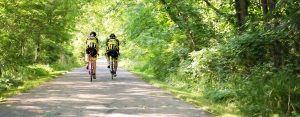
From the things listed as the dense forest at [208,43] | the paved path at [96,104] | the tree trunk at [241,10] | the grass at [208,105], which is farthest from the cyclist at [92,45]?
the tree trunk at [241,10]

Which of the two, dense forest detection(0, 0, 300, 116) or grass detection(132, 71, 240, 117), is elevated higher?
dense forest detection(0, 0, 300, 116)

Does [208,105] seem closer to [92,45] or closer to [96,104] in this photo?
[96,104]

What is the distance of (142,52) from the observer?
2292 centimetres

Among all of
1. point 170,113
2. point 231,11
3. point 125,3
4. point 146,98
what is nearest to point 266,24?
point 170,113

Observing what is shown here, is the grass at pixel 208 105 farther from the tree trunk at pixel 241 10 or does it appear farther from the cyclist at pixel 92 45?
the cyclist at pixel 92 45

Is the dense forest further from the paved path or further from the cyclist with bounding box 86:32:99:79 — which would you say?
the cyclist with bounding box 86:32:99:79

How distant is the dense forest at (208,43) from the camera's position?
8.85m

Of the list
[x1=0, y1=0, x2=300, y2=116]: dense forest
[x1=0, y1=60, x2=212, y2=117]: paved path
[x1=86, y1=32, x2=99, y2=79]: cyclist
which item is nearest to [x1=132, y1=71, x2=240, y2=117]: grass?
[x1=0, y1=0, x2=300, y2=116]: dense forest

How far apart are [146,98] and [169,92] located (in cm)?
180

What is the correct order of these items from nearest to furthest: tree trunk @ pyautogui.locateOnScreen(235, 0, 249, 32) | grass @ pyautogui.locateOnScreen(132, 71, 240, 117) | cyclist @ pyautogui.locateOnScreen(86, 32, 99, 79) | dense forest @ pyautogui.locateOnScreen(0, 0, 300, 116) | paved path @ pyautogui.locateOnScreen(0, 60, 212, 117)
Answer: dense forest @ pyautogui.locateOnScreen(0, 0, 300, 116)
paved path @ pyautogui.locateOnScreen(0, 60, 212, 117)
grass @ pyautogui.locateOnScreen(132, 71, 240, 117)
tree trunk @ pyautogui.locateOnScreen(235, 0, 249, 32)
cyclist @ pyautogui.locateOnScreen(86, 32, 99, 79)

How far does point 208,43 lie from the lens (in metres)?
17.2

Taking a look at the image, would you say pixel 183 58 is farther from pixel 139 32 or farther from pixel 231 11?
pixel 139 32

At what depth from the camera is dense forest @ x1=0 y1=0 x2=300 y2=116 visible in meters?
8.85

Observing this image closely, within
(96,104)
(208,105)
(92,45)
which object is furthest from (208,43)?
(96,104)
